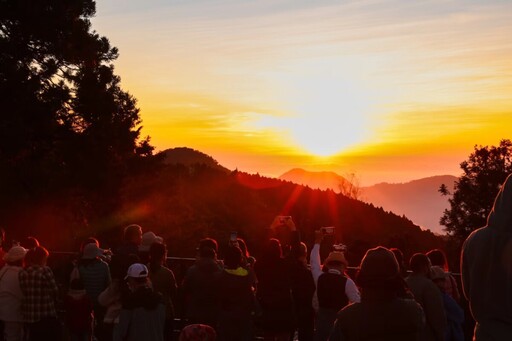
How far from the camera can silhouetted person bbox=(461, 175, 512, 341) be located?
3598 millimetres

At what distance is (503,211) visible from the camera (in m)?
3.57

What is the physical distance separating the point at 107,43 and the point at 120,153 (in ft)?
15.4

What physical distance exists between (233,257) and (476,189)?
115ft

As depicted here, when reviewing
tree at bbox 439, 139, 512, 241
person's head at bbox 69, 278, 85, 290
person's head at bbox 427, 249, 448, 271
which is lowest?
person's head at bbox 69, 278, 85, 290

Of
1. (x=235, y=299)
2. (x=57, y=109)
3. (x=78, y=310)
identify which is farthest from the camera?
(x=57, y=109)

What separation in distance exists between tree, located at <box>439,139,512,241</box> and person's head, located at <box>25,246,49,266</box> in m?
33.5

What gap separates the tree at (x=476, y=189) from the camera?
41.8m

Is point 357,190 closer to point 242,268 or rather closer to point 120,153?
point 120,153

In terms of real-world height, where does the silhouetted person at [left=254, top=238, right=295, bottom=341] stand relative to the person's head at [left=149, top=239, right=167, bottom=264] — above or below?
below

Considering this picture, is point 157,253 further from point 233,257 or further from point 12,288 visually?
point 12,288

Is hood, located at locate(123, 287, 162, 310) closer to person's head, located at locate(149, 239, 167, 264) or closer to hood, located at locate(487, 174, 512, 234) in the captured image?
person's head, located at locate(149, 239, 167, 264)

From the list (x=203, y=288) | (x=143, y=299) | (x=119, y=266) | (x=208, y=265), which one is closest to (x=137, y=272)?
(x=143, y=299)

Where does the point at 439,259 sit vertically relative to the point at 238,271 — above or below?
above

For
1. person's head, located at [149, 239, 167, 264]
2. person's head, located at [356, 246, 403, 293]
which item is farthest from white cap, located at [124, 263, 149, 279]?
person's head, located at [356, 246, 403, 293]
